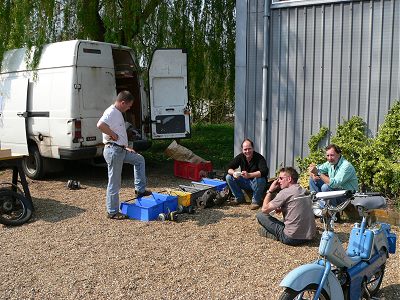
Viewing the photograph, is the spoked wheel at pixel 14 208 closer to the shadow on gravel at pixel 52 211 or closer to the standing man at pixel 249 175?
the shadow on gravel at pixel 52 211

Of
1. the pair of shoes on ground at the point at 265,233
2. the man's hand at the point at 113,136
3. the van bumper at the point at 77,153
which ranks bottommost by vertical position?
the pair of shoes on ground at the point at 265,233

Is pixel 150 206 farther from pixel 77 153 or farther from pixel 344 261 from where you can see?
pixel 344 261

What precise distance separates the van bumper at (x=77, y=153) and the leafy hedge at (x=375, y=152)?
3950mm

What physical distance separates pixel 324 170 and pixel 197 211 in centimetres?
198

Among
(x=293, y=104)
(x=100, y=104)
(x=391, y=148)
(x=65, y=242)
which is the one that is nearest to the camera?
(x=65, y=242)

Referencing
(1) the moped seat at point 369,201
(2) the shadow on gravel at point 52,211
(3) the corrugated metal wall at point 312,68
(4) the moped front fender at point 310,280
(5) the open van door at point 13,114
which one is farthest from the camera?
(5) the open van door at point 13,114

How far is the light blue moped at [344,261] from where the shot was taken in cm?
345

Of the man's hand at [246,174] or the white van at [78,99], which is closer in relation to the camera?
the man's hand at [246,174]

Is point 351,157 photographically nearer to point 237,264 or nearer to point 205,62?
point 237,264

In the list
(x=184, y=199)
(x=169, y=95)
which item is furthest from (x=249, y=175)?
(x=169, y=95)

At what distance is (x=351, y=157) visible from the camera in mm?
7680

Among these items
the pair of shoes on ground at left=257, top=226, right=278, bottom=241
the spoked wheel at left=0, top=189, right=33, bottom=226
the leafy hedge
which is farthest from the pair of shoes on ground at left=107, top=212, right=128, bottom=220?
the leafy hedge

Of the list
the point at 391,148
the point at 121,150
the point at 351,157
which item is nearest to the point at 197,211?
the point at 121,150

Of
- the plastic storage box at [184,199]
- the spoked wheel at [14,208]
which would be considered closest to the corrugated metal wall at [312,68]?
the plastic storage box at [184,199]
